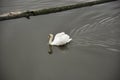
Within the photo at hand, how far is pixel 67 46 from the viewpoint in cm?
164

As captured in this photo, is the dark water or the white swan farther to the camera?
the white swan

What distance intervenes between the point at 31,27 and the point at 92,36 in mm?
593

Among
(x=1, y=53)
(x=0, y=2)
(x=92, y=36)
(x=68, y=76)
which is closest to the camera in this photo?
(x=68, y=76)

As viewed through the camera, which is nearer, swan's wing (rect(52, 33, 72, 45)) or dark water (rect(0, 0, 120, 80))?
dark water (rect(0, 0, 120, 80))

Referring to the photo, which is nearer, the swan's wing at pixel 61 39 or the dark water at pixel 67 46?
the dark water at pixel 67 46

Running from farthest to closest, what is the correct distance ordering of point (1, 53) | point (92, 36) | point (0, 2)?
1. point (0, 2)
2. point (1, 53)
3. point (92, 36)

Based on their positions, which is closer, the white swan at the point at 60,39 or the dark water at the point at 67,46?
the dark water at the point at 67,46

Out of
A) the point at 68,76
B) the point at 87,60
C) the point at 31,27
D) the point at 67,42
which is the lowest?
the point at 68,76

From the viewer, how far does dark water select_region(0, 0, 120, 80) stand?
60.0 inches

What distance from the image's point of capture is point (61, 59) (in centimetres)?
160

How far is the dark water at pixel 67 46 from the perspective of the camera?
1524mm

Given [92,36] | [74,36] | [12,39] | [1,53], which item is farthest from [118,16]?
[1,53]

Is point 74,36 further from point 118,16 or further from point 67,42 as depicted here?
point 118,16

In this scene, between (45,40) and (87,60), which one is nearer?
(87,60)
